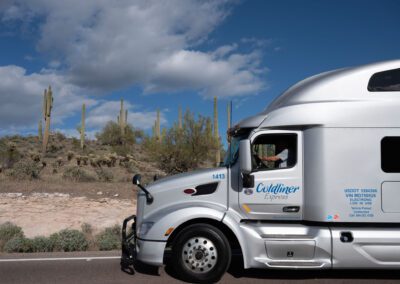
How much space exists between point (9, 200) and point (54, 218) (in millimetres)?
3886

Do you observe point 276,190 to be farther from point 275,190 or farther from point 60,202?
point 60,202

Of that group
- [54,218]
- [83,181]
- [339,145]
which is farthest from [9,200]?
[339,145]

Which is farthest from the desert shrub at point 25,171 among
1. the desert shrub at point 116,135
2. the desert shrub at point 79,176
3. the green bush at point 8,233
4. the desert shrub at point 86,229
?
the desert shrub at point 116,135

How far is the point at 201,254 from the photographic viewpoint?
20.0 feet

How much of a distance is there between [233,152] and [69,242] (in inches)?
182

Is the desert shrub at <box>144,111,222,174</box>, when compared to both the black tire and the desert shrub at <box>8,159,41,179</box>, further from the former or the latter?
the black tire

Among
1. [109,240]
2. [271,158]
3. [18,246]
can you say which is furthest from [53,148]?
[271,158]

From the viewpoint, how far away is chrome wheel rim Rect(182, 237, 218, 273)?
6.07 m

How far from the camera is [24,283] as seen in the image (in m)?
6.18

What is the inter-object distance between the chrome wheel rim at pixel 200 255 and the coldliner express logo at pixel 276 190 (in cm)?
109

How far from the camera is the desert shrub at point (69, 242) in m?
8.95

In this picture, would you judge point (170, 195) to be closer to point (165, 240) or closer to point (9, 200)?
point (165, 240)

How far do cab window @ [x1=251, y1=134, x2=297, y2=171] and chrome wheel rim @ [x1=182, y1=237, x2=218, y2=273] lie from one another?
1.34 meters

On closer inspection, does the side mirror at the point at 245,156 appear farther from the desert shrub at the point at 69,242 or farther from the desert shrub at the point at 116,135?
the desert shrub at the point at 116,135
